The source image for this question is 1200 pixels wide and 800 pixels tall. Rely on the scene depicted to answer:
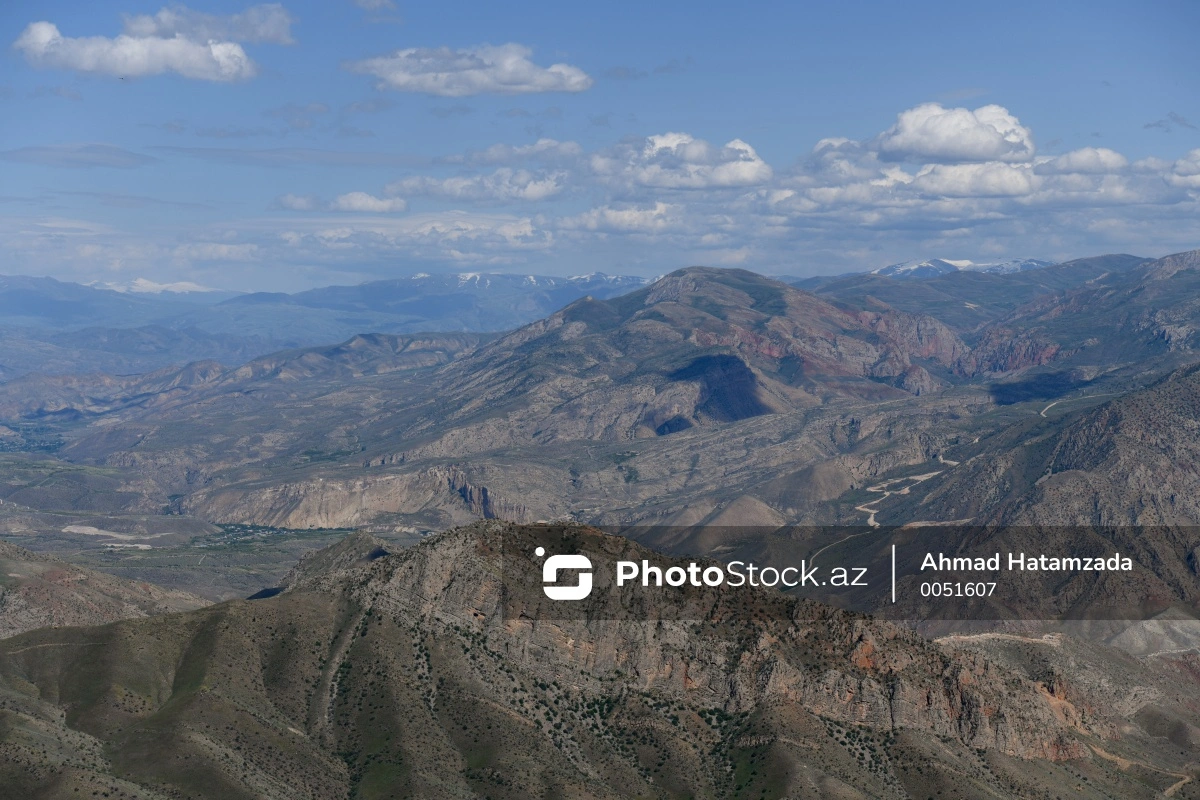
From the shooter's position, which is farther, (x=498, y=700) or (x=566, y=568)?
(x=566, y=568)

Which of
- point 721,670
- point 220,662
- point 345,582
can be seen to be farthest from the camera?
point 345,582

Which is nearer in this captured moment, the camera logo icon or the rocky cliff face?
the rocky cliff face

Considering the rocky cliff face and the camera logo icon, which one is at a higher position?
the camera logo icon

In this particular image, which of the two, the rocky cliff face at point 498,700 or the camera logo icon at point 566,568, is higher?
the camera logo icon at point 566,568

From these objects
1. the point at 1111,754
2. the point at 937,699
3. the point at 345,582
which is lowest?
the point at 1111,754

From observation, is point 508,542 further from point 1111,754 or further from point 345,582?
point 1111,754

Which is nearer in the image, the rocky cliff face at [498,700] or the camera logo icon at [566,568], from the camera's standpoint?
the rocky cliff face at [498,700]

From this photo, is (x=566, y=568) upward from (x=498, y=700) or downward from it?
upward

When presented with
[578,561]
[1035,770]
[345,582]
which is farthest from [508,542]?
[1035,770]
